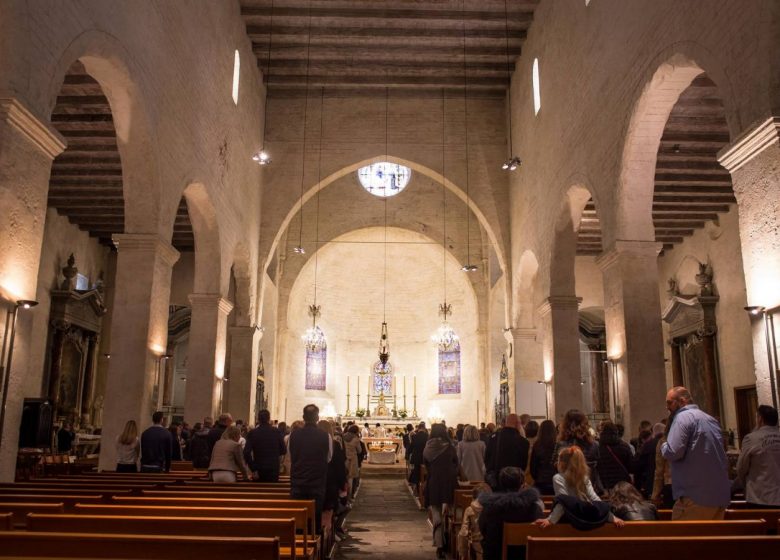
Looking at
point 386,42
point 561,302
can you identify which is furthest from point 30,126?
point 386,42

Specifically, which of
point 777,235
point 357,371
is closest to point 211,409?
point 777,235

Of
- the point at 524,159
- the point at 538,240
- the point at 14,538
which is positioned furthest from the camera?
the point at 524,159

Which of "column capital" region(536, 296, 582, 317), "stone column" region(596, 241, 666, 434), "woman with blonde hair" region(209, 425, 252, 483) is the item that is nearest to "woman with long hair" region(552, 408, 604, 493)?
"woman with blonde hair" region(209, 425, 252, 483)

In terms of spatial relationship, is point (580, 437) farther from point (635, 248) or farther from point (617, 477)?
point (635, 248)

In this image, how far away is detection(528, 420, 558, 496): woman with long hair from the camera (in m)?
6.53

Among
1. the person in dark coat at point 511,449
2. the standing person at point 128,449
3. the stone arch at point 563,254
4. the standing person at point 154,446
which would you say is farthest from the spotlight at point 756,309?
the stone arch at point 563,254

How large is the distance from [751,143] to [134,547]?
245 inches

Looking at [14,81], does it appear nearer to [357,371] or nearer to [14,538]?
[14,538]

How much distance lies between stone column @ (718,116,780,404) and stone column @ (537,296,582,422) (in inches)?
297

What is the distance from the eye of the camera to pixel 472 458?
9016 millimetres

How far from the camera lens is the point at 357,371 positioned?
1141 inches

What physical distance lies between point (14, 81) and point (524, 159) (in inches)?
520

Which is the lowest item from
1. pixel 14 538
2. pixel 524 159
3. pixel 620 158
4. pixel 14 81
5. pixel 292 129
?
pixel 14 538

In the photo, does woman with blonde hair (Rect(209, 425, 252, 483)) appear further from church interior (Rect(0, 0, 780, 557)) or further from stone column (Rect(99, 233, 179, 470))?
stone column (Rect(99, 233, 179, 470))
